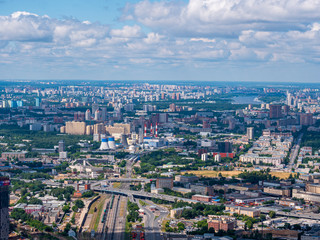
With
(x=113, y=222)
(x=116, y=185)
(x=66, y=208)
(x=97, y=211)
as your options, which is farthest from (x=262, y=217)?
(x=116, y=185)

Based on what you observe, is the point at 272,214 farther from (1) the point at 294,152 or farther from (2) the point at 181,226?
(1) the point at 294,152

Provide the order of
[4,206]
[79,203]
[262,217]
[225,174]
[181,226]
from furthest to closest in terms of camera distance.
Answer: [225,174], [79,203], [262,217], [181,226], [4,206]

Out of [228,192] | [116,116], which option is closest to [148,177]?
[228,192]

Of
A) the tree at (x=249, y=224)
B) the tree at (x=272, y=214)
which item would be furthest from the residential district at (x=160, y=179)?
the tree at (x=249, y=224)

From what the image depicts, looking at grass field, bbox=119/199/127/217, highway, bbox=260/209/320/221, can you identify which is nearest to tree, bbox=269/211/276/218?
highway, bbox=260/209/320/221

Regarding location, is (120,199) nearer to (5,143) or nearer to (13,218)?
Result: (13,218)

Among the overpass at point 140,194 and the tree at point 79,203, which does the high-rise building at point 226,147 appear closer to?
the overpass at point 140,194
